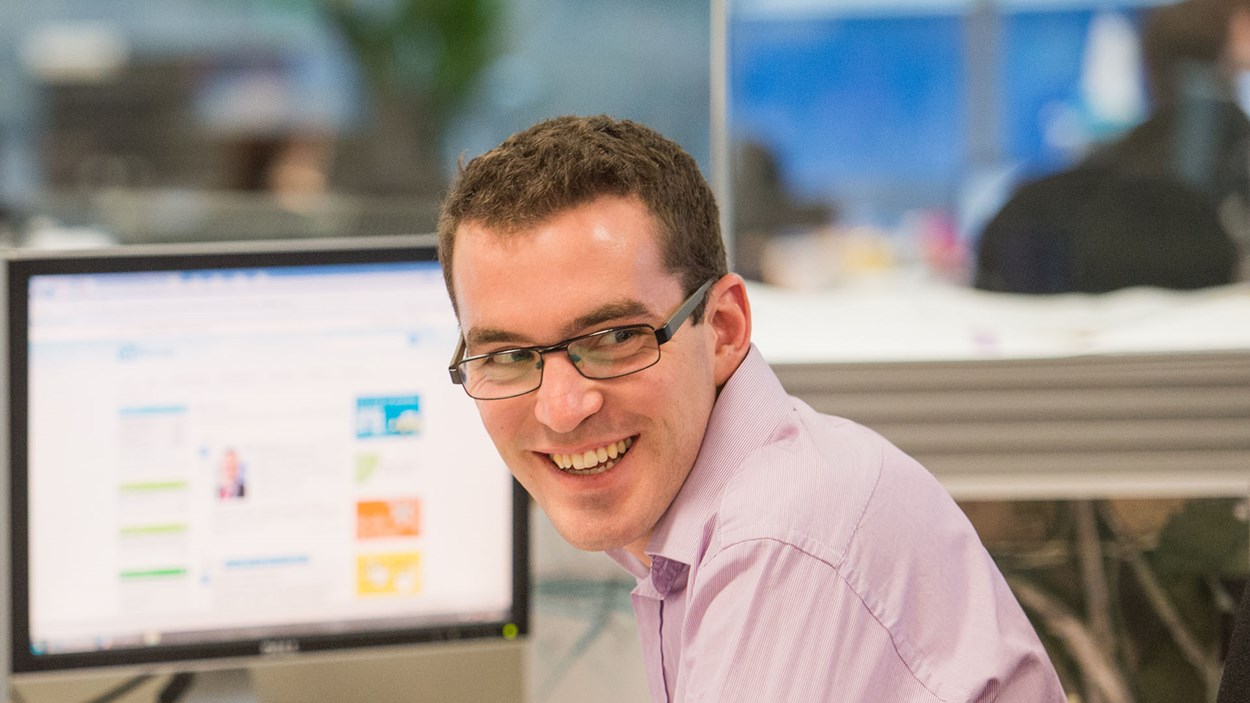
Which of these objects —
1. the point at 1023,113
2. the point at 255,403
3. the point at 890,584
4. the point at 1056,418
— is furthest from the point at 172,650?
the point at 1023,113

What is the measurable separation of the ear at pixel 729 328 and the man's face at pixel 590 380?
0.8 inches

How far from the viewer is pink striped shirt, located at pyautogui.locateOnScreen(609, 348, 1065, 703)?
0.89 meters

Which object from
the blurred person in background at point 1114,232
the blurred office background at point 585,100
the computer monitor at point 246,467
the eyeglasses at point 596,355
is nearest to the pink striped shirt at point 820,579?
the eyeglasses at point 596,355

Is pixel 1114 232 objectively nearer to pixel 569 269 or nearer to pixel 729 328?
pixel 729 328

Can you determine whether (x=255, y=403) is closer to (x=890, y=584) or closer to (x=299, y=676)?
(x=299, y=676)

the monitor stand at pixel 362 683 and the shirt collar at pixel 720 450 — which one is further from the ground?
the shirt collar at pixel 720 450

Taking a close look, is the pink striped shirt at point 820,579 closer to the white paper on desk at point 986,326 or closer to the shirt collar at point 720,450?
the shirt collar at point 720,450

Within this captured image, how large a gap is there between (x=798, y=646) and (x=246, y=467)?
2.17 feet

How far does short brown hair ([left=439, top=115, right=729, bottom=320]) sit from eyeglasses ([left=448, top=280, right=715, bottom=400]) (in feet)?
0.17

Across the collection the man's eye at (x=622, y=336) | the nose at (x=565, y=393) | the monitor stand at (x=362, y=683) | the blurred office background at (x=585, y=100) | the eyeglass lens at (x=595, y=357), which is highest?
the blurred office background at (x=585, y=100)

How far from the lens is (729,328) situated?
1.12 m

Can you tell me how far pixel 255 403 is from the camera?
131 centimetres

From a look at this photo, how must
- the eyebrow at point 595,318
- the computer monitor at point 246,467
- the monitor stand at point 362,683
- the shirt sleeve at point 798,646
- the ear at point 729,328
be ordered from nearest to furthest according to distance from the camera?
the shirt sleeve at point 798,646, the eyebrow at point 595,318, the ear at point 729,328, the computer monitor at point 246,467, the monitor stand at point 362,683

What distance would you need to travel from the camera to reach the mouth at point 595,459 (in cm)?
106
